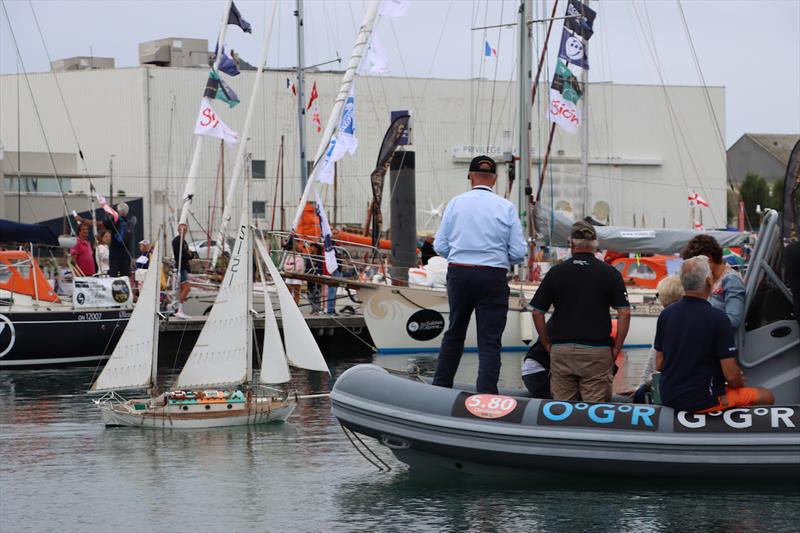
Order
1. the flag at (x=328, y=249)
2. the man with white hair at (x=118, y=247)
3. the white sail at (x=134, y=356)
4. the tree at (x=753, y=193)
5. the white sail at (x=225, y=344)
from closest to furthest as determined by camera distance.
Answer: the white sail at (x=225, y=344), the white sail at (x=134, y=356), the flag at (x=328, y=249), the man with white hair at (x=118, y=247), the tree at (x=753, y=193)

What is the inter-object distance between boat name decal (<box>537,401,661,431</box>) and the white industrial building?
47.0 m

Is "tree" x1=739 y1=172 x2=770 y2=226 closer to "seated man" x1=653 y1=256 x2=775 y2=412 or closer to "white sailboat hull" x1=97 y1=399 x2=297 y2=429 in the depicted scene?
"white sailboat hull" x1=97 y1=399 x2=297 y2=429

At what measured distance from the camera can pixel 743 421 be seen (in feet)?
28.0

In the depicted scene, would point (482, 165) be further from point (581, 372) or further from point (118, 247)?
point (118, 247)

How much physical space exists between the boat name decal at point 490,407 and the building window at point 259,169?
51.5 meters

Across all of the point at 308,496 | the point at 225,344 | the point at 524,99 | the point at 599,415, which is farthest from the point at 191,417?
the point at 524,99

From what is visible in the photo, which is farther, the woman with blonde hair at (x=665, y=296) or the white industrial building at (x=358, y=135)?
the white industrial building at (x=358, y=135)

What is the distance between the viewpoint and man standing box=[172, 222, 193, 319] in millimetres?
22234

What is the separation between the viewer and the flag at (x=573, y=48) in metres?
28.9

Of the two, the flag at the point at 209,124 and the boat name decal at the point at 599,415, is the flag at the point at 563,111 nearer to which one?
the flag at the point at 209,124

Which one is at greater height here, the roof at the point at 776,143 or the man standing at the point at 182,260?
the roof at the point at 776,143

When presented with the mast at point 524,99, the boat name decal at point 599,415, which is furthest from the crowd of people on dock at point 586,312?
the mast at point 524,99

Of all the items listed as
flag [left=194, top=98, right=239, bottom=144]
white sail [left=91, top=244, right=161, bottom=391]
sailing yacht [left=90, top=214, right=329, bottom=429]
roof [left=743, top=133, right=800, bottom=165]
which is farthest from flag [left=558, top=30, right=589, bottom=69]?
roof [left=743, top=133, right=800, bottom=165]

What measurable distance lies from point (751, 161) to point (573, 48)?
211 feet
